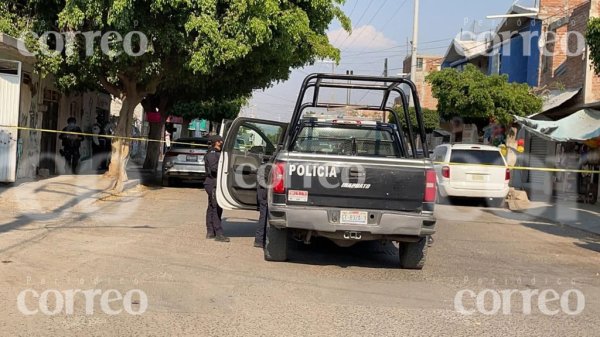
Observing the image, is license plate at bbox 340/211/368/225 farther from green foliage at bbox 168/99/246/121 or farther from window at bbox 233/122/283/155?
green foliage at bbox 168/99/246/121

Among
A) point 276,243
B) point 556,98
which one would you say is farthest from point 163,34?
point 556,98

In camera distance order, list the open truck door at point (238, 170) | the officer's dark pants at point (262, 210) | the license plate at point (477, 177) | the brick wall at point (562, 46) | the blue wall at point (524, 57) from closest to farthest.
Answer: the officer's dark pants at point (262, 210), the open truck door at point (238, 170), the license plate at point (477, 177), the brick wall at point (562, 46), the blue wall at point (524, 57)

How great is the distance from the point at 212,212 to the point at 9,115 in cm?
754

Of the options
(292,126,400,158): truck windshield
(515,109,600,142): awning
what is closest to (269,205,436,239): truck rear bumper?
(292,126,400,158): truck windshield

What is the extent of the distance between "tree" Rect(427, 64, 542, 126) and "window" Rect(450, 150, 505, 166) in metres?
4.38

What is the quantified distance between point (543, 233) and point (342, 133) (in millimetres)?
5823

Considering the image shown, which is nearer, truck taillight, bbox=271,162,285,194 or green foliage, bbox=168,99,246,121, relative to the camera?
truck taillight, bbox=271,162,285,194

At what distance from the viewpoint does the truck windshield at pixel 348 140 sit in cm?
Result: 898

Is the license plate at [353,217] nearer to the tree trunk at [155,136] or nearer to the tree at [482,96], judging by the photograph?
the tree at [482,96]

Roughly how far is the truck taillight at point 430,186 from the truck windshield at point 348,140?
164 centimetres

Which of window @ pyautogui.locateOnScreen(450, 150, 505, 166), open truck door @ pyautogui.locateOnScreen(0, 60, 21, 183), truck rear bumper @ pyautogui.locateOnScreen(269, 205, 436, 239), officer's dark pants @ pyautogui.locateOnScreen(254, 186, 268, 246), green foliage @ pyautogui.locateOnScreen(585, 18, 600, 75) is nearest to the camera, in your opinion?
truck rear bumper @ pyautogui.locateOnScreen(269, 205, 436, 239)

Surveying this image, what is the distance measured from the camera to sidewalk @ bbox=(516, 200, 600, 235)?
14232 millimetres

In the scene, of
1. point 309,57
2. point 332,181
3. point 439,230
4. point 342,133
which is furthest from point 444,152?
point 332,181

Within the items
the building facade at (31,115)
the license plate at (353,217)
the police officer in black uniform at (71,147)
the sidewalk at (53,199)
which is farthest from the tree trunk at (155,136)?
the license plate at (353,217)
